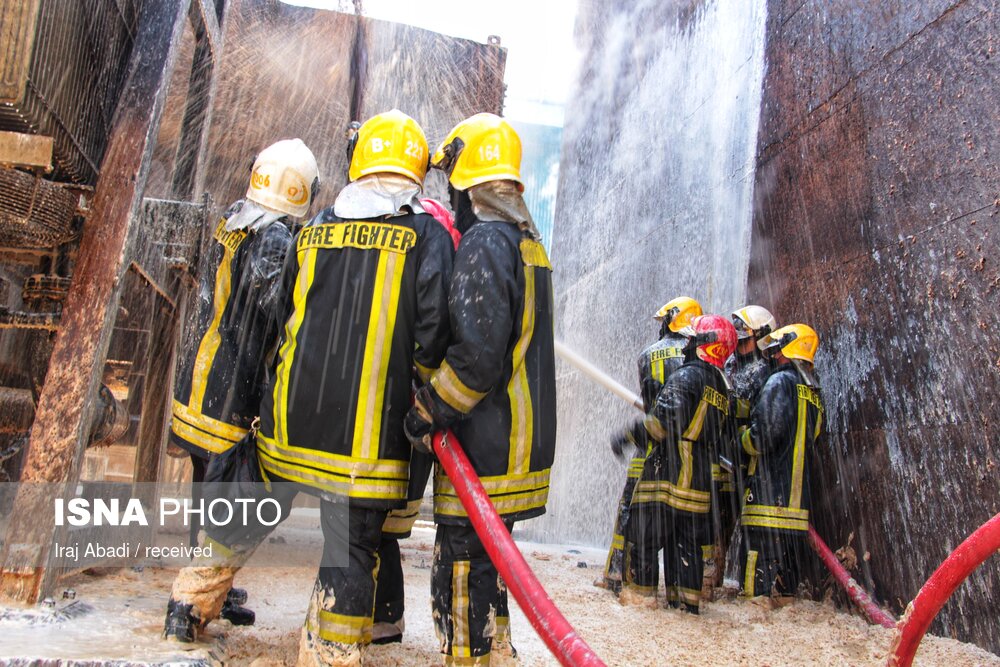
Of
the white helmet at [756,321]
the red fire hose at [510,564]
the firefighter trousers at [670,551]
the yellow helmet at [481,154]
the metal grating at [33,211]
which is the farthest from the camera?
the white helmet at [756,321]

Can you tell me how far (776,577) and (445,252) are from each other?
309 cm

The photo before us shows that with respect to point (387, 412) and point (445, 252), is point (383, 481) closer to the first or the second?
point (387, 412)

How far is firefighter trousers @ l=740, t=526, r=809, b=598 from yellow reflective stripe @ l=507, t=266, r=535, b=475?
2526 mm

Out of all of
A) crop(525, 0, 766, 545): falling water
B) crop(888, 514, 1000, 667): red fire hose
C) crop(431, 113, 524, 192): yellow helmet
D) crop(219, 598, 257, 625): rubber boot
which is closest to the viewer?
crop(888, 514, 1000, 667): red fire hose

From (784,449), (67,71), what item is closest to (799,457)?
(784,449)

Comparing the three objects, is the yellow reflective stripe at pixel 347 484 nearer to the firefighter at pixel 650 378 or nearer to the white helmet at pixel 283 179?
the white helmet at pixel 283 179

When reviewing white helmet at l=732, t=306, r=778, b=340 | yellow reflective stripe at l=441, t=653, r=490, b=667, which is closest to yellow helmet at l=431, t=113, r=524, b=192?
yellow reflective stripe at l=441, t=653, r=490, b=667

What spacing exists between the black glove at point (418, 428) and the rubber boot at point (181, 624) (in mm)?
954

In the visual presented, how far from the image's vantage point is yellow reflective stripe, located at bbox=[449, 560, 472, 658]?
250 cm

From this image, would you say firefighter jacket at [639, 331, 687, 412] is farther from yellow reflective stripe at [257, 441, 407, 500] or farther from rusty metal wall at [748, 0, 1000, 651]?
yellow reflective stripe at [257, 441, 407, 500]

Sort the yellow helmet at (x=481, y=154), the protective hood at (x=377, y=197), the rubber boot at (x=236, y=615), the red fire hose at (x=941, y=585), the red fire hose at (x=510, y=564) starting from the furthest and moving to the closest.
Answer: the rubber boot at (x=236, y=615), the yellow helmet at (x=481, y=154), the protective hood at (x=377, y=197), the red fire hose at (x=510, y=564), the red fire hose at (x=941, y=585)

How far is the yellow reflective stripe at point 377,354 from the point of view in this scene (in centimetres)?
255

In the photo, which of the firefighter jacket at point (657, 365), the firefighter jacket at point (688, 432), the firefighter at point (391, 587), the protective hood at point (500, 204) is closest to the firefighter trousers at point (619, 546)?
the firefighter jacket at point (688, 432)

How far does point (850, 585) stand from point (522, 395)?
259 centimetres
